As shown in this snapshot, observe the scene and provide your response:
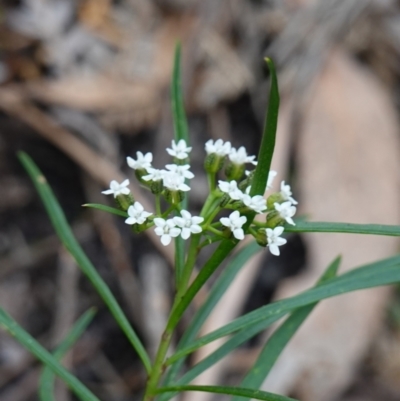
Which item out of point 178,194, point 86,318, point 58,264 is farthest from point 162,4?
point 178,194

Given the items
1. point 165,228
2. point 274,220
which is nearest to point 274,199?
point 274,220

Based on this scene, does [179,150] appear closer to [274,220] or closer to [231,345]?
[274,220]

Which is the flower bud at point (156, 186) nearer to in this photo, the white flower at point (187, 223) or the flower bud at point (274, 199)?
the white flower at point (187, 223)

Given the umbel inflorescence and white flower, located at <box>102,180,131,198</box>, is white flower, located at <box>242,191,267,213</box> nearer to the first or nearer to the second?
the umbel inflorescence

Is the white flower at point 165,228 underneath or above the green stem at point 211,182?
underneath

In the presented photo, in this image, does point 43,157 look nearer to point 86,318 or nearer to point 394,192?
point 86,318

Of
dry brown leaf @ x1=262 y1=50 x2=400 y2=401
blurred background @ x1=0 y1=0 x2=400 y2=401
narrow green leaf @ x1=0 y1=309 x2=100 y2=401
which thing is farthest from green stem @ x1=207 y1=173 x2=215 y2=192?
dry brown leaf @ x1=262 y1=50 x2=400 y2=401

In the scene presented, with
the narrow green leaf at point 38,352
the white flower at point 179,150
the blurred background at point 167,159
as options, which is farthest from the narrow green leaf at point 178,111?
the blurred background at point 167,159
